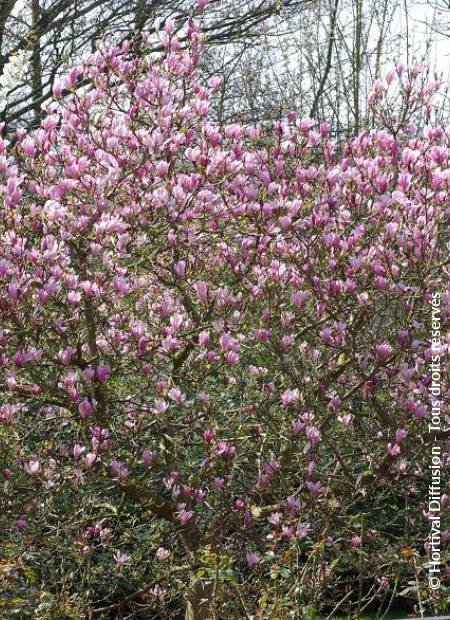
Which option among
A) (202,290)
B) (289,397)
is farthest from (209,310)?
(289,397)

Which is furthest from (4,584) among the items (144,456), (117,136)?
(117,136)

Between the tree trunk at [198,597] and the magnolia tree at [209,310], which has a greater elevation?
the magnolia tree at [209,310]

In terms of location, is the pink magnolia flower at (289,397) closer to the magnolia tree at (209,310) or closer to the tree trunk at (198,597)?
the magnolia tree at (209,310)

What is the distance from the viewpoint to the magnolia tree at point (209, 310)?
13.8 feet

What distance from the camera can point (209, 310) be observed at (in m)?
4.40

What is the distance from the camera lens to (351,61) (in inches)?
424

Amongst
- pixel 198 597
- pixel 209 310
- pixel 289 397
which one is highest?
pixel 209 310

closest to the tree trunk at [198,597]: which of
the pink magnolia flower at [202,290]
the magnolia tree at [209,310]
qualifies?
the magnolia tree at [209,310]

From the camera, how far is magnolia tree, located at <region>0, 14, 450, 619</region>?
13.8 ft

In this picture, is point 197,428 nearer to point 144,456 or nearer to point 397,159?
point 144,456

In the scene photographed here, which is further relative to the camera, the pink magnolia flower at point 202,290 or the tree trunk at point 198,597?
the tree trunk at point 198,597

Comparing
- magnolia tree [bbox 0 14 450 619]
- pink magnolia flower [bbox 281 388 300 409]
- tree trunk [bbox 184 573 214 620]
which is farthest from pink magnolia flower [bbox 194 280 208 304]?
tree trunk [bbox 184 573 214 620]

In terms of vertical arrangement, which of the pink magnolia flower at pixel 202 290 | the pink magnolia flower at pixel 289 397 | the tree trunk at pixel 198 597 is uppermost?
the pink magnolia flower at pixel 202 290

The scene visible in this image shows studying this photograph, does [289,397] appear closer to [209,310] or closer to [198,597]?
[209,310]
